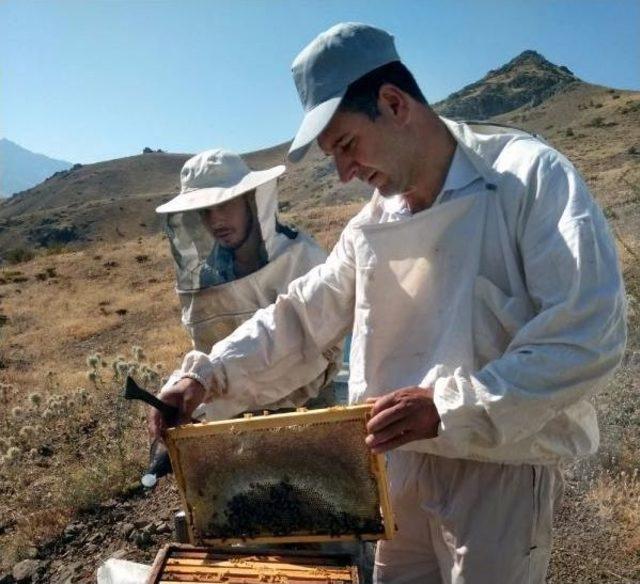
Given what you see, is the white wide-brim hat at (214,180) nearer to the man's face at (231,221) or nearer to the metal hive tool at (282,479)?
the man's face at (231,221)

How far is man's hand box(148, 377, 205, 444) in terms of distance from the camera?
7.24 ft

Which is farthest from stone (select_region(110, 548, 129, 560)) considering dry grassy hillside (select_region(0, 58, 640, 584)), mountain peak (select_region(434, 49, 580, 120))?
mountain peak (select_region(434, 49, 580, 120))

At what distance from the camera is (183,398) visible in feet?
7.53

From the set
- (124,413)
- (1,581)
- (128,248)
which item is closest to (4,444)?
(124,413)

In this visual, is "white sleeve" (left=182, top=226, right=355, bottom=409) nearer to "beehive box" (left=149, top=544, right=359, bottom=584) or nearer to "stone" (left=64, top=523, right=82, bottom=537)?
"beehive box" (left=149, top=544, right=359, bottom=584)

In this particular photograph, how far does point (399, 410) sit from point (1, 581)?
4519 millimetres

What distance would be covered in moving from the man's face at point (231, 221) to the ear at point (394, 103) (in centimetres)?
203

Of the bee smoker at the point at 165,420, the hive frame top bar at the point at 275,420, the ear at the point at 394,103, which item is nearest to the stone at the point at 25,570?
the bee smoker at the point at 165,420

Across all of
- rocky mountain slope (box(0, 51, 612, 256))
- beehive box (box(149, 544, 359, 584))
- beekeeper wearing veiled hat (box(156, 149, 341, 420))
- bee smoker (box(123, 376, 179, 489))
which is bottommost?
beehive box (box(149, 544, 359, 584))

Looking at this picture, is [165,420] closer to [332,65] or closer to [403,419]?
[403,419]

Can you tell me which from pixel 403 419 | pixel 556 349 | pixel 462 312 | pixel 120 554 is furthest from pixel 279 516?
pixel 120 554

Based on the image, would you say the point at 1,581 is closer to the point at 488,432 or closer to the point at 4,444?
the point at 4,444

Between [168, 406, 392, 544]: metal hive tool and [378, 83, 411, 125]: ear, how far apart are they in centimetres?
96

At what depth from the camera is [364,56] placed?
6.75ft
